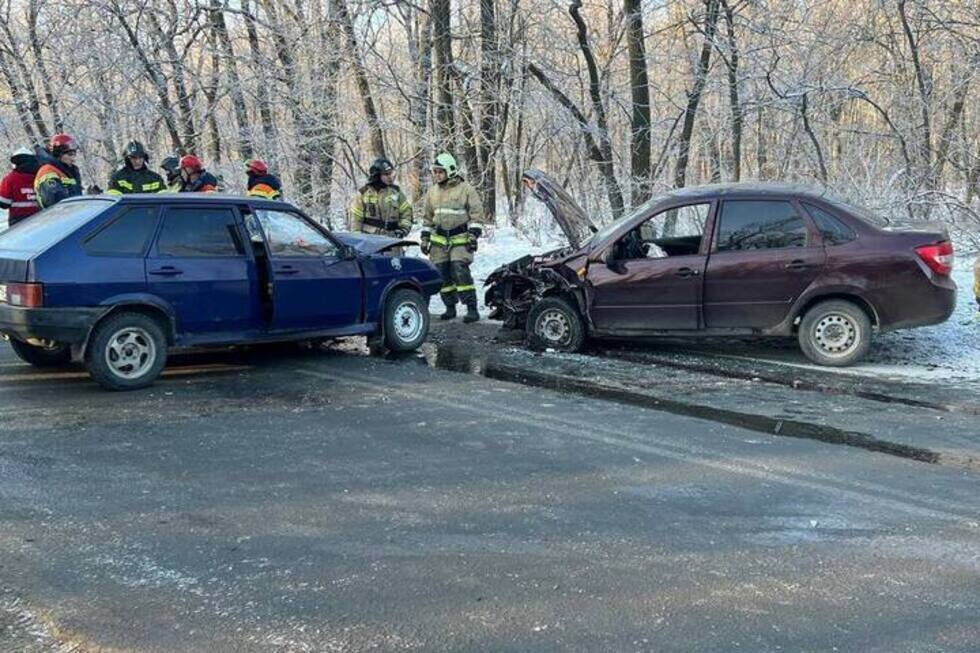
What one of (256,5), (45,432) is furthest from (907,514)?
(256,5)

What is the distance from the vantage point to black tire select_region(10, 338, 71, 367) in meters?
7.76

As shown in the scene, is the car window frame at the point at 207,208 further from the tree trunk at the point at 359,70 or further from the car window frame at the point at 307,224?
the tree trunk at the point at 359,70

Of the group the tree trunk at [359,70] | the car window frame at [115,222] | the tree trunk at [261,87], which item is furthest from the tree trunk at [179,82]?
the car window frame at [115,222]

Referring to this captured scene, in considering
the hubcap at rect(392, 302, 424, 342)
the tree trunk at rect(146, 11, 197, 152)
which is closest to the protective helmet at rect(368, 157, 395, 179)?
the hubcap at rect(392, 302, 424, 342)

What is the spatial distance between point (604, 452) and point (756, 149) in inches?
622

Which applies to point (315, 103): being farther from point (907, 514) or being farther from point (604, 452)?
point (907, 514)

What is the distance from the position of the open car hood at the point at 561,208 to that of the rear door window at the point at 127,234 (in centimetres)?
414

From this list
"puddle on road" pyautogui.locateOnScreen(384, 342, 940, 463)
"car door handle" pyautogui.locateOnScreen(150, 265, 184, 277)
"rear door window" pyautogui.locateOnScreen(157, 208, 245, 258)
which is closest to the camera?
"puddle on road" pyautogui.locateOnScreen(384, 342, 940, 463)

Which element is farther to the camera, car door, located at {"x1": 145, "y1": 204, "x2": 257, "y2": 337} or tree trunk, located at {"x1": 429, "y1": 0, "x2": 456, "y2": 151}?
tree trunk, located at {"x1": 429, "y1": 0, "x2": 456, "y2": 151}

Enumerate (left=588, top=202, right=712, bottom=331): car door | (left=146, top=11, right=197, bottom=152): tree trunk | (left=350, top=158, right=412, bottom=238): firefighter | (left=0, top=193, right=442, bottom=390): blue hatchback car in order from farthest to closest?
(left=146, top=11, right=197, bottom=152): tree trunk < (left=350, top=158, right=412, bottom=238): firefighter < (left=588, top=202, right=712, bottom=331): car door < (left=0, top=193, right=442, bottom=390): blue hatchback car

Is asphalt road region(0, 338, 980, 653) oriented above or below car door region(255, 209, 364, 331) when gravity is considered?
below

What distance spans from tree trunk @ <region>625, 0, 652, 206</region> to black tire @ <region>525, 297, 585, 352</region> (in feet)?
22.8

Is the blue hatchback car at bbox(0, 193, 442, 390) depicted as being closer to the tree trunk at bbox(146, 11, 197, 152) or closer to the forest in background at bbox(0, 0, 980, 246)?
the forest in background at bbox(0, 0, 980, 246)

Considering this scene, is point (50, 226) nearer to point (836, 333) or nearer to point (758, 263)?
point (758, 263)
